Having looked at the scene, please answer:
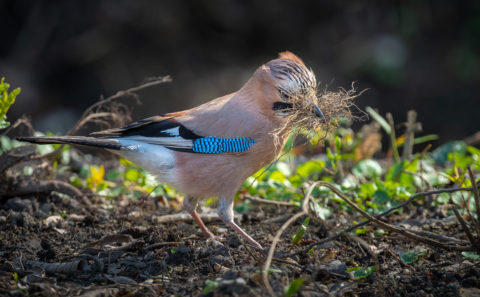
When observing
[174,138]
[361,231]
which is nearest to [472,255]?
[361,231]

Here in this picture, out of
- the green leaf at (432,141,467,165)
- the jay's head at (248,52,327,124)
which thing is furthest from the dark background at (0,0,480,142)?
the jay's head at (248,52,327,124)

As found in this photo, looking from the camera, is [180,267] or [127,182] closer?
[180,267]

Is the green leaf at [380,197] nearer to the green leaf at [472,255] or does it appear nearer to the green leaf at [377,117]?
the green leaf at [377,117]

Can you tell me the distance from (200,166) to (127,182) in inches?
50.0

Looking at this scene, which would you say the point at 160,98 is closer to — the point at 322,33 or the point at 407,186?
the point at 322,33

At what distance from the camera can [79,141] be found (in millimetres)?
3617

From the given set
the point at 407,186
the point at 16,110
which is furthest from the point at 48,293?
the point at 16,110

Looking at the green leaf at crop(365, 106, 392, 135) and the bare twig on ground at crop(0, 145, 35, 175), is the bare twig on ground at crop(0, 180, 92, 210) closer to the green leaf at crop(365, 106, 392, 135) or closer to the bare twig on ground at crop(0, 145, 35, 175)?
the bare twig on ground at crop(0, 145, 35, 175)

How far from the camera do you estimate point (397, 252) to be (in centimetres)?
337

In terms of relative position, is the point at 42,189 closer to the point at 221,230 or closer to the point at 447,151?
the point at 221,230

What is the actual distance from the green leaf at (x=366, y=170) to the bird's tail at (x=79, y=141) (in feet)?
6.43

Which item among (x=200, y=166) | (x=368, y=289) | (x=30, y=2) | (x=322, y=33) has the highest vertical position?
(x=30, y=2)

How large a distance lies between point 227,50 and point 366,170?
4.88 meters

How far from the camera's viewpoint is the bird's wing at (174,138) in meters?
3.68
